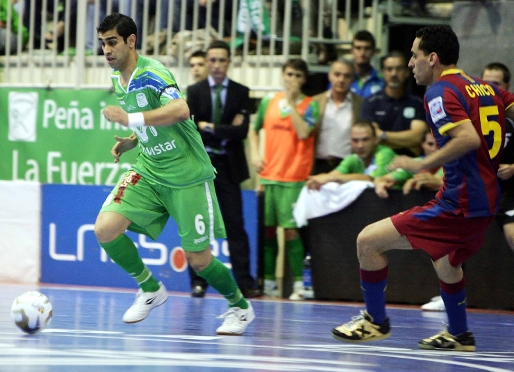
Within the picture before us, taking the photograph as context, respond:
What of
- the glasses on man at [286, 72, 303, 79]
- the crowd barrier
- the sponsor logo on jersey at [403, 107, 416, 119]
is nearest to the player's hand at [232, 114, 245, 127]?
the glasses on man at [286, 72, 303, 79]

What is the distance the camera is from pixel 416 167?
5.82 meters

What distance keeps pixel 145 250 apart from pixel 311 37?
10.6 feet

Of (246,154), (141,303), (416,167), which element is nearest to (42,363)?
(141,303)

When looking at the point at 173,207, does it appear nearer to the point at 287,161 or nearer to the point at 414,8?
the point at 287,161

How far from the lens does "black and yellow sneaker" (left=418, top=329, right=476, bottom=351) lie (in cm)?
643

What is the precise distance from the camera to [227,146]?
32.6 ft

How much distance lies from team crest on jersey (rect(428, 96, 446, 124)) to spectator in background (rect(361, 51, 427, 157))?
3.73 meters

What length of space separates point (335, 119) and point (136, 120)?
4.12 meters

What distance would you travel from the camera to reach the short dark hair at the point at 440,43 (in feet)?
20.1

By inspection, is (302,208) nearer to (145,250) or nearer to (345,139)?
(345,139)

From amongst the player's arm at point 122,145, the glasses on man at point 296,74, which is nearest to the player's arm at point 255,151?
the glasses on man at point 296,74

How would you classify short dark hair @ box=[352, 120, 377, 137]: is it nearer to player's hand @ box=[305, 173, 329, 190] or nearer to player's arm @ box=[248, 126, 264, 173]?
player's hand @ box=[305, 173, 329, 190]

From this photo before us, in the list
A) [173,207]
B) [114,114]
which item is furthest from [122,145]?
[114,114]

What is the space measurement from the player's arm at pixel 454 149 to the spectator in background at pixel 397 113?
3897mm
